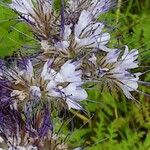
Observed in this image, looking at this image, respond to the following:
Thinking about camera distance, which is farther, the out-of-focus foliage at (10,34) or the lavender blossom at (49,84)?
the out-of-focus foliage at (10,34)

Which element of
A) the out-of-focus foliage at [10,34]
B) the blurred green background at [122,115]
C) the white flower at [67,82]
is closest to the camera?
the white flower at [67,82]

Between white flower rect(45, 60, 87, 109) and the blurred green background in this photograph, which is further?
the blurred green background

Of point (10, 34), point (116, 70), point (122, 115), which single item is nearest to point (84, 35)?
point (116, 70)

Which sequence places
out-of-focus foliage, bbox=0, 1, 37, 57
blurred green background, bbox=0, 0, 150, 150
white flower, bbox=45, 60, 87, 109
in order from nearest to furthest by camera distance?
white flower, bbox=45, 60, 87, 109, out-of-focus foliage, bbox=0, 1, 37, 57, blurred green background, bbox=0, 0, 150, 150

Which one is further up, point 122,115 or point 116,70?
point 116,70

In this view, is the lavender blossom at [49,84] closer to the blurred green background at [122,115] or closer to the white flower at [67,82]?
the white flower at [67,82]

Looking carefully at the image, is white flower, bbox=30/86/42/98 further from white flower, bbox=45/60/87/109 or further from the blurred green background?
the blurred green background

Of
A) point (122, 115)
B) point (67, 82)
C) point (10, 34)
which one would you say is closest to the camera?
point (67, 82)

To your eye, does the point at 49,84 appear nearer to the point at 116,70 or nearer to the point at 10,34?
the point at 116,70

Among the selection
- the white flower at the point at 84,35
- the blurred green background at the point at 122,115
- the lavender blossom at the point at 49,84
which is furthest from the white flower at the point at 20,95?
the blurred green background at the point at 122,115

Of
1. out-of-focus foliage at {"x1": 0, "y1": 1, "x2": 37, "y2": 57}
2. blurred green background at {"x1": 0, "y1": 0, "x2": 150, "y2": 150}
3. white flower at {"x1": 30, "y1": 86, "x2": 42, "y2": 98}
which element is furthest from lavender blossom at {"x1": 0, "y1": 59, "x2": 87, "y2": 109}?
blurred green background at {"x1": 0, "y1": 0, "x2": 150, "y2": 150}

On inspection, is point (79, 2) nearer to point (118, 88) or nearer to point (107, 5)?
point (107, 5)

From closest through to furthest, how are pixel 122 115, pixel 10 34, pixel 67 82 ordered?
pixel 67 82 < pixel 10 34 < pixel 122 115
